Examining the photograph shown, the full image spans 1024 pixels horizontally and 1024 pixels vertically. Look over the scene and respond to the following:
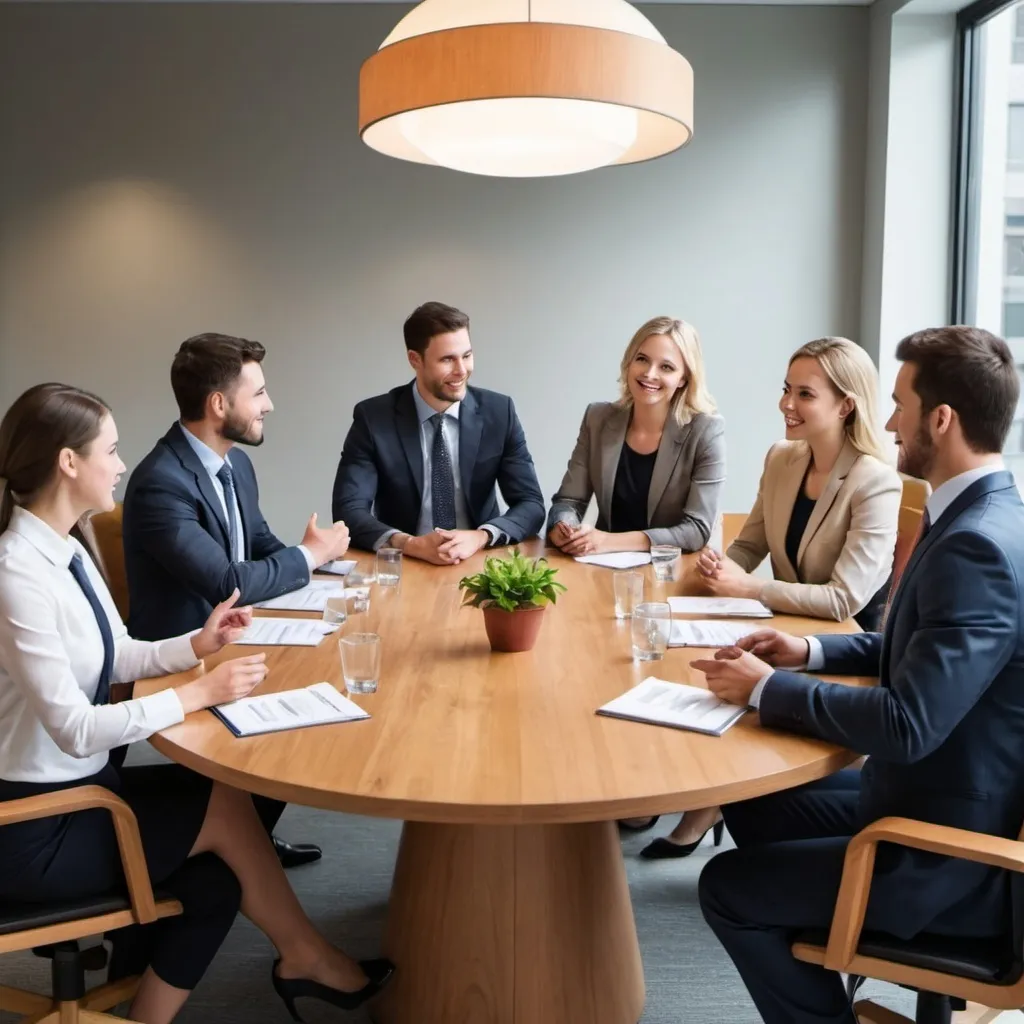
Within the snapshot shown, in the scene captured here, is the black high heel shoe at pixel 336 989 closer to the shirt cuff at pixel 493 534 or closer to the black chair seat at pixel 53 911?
the black chair seat at pixel 53 911

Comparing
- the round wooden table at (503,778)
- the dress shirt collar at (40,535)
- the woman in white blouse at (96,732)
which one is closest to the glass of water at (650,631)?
the round wooden table at (503,778)

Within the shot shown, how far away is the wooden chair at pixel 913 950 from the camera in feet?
5.59

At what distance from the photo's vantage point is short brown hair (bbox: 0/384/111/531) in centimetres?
204

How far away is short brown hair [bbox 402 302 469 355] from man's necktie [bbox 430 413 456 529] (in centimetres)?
26

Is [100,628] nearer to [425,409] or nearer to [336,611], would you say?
[336,611]

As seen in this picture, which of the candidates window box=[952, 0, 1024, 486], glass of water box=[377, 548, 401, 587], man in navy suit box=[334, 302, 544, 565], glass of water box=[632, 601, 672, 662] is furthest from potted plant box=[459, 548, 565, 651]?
window box=[952, 0, 1024, 486]

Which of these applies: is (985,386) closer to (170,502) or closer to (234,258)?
(170,502)

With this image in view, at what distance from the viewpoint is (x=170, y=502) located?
2758 mm

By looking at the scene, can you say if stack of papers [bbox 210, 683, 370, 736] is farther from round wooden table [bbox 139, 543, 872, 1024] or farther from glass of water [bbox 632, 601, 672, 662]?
glass of water [bbox 632, 601, 672, 662]

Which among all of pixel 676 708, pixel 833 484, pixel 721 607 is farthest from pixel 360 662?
pixel 833 484

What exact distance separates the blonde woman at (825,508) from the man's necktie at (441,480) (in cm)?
112

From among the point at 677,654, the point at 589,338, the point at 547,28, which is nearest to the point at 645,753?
the point at 677,654

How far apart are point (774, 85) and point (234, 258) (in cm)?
278

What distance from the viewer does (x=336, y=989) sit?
2270 millimetres
